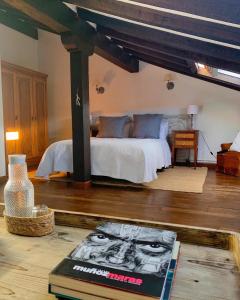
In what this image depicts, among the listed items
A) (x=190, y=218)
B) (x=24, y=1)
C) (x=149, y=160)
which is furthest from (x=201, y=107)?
(x=24, y=1)

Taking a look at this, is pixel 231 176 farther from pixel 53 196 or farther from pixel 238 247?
pixel 238 247

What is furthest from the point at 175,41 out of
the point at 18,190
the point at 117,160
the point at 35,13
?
the point at 18,190

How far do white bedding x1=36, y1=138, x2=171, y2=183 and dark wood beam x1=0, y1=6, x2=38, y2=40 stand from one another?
2.82m

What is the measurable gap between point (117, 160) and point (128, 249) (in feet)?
9.99

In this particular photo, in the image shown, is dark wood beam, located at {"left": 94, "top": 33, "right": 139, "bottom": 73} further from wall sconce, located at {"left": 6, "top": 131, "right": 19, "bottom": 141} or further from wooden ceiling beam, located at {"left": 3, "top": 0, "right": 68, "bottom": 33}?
wall sconce, located at {"left": 6, "top": 131, "right": 19, "bottom": 141}

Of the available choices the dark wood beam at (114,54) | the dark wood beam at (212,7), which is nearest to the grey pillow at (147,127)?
the dark wood beam at (114,54)

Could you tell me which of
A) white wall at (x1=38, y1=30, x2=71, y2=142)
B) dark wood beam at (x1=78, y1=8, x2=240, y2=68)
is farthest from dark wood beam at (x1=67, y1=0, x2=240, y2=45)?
white wall at (x1=38, y1=30, x2=71, y2=142)

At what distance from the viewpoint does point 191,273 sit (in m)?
0.60

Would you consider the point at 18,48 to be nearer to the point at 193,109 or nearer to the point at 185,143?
the point at 193,109

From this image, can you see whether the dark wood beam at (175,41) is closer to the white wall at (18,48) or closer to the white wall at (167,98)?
the white wall at (167,98)

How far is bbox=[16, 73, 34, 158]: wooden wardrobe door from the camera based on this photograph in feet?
15.6

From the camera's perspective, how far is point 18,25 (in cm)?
521

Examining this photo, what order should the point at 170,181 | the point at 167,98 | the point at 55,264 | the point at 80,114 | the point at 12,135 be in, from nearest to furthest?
the point at 55,264, the point at 80,114, the point at 170,181, the point at 12,135, the point at 167,98

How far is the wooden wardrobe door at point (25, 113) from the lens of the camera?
15.6 ft
